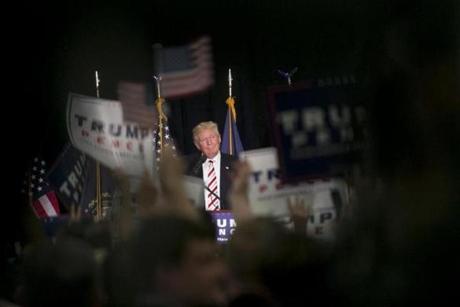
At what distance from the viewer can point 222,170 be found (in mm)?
4391

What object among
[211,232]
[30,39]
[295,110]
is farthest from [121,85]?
[211,232]

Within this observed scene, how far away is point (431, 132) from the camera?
2.34m

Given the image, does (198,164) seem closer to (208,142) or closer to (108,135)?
(208,142)

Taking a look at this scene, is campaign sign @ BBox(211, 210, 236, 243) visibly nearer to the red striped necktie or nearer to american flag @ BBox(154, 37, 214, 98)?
the red striped necktie

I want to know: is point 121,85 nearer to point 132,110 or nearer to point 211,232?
point 132,110

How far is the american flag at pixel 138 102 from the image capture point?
373cm

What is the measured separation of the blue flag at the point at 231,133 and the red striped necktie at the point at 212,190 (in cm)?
34

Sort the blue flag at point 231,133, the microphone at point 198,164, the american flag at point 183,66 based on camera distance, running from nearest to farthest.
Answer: the american flag at point 183,66
the microphone at point 198,164
the blue flag at point 231,133

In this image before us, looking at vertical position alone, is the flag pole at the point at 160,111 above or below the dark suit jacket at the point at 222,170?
above

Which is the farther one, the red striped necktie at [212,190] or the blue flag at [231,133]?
the blue flag at [231,133]

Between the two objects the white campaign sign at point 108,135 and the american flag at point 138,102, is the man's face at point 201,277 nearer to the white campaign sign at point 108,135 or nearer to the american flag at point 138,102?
the white campaign sign at point 108,135

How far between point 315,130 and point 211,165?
1.71m

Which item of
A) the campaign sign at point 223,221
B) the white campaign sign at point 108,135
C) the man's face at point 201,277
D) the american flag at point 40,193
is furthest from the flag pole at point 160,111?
the man's face at point 201,277

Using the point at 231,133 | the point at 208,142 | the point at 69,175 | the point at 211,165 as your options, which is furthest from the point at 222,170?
the point at 69,175
